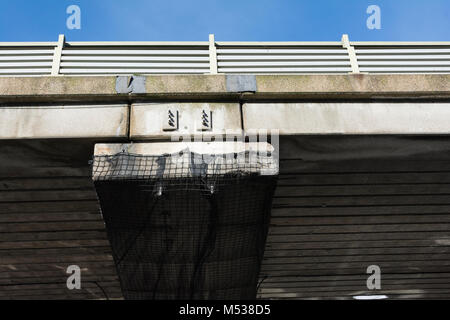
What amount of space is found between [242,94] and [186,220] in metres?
1.85

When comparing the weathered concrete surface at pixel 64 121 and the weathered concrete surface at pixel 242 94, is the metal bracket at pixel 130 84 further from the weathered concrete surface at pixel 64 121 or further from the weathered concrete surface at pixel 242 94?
the weathered concrete surface at pixel 64 121

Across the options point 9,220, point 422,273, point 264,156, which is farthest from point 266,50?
point 422,273

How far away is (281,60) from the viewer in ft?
17.7

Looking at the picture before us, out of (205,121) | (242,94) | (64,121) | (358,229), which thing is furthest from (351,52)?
(64,121)

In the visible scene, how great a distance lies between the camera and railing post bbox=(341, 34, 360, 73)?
17.3 feet

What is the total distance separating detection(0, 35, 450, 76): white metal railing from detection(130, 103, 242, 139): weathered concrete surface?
2.24ft

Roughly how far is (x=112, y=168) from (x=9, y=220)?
2783 mm

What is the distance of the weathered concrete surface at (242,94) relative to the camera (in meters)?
4.69

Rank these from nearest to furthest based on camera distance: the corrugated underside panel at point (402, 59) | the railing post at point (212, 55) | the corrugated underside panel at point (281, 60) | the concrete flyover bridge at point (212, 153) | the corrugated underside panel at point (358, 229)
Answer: the concrete flyover bridge at point (212, 153) < the railing post at point (212, 55) < the corrugated underside panel at point (281, 60) < the corrugated underside panel at point (402, 59) < the corrugated underside panel at point (358, 229)

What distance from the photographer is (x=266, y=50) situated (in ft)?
17.8

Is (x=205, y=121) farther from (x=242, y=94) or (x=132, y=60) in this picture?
(x=132, y=60)

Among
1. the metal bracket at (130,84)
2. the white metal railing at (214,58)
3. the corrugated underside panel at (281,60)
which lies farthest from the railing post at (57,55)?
the corrugated underside panel at (281,60)

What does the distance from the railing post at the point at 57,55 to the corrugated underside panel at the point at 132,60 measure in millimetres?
55
